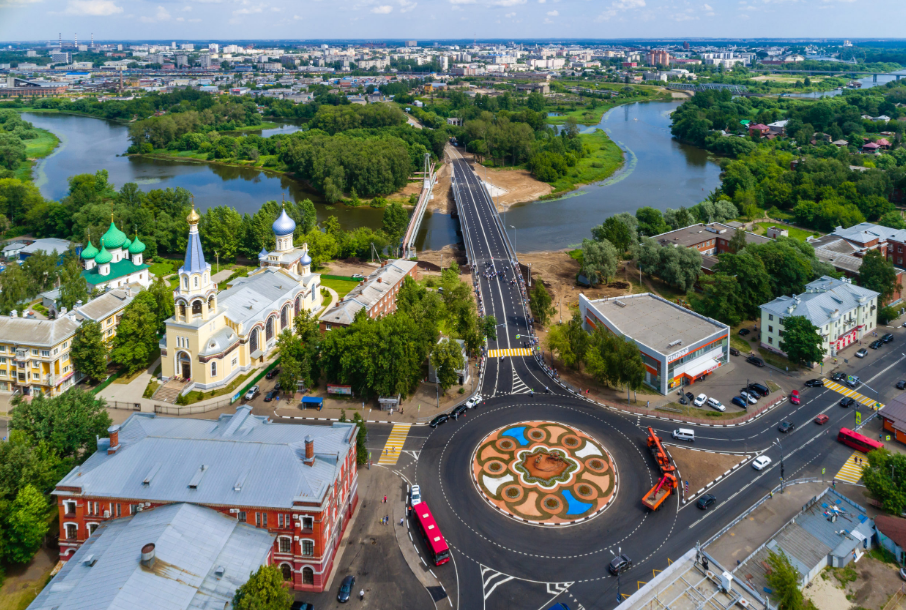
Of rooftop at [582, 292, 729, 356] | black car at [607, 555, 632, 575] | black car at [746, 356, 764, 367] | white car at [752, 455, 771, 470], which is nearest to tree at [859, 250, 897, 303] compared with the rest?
black car at [746, 356, 764, 367]

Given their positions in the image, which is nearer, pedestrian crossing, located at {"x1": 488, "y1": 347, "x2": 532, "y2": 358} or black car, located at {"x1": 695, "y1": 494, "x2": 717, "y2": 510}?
black car, located at {"x1": 695, "y1": 494, "x2": 717, "y2": 510}

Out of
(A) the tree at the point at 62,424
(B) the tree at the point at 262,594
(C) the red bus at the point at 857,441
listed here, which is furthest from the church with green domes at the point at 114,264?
(C) the red bus at the point at 857,441

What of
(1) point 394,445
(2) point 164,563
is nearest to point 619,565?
(1) point 394,445

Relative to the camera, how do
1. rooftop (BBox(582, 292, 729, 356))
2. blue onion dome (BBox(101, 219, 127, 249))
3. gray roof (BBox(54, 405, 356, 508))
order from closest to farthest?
gray roof (BBox(54, 405, 356, 508)) → rooftop (BBox(582, 292, 729, 356)) → blue onion dome (BBox(101, 219, 127, 249))

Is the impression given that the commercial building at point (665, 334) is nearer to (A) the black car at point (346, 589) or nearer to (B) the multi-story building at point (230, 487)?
(B) the multi-story building at point (230, 487)

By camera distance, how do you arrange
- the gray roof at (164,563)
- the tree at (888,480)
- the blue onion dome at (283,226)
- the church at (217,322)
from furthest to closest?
the blue onion dome at (283,226)
the church at (217,322)
the tree at (888,480)
the gray roof at (164,563)

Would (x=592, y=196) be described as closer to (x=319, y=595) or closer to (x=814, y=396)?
(x=814, y=396)

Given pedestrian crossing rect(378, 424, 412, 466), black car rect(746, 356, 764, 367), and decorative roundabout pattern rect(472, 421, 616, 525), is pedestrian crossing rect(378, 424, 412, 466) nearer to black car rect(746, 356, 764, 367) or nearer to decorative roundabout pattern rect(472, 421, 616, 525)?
decorative roundabout pattern rect(472, 421, 616, 525)
